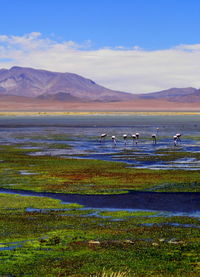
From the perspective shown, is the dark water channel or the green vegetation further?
the green vegetation

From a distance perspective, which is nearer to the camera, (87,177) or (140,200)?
(140,200)

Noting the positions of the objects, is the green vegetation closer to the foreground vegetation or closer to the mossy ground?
the mossy ground

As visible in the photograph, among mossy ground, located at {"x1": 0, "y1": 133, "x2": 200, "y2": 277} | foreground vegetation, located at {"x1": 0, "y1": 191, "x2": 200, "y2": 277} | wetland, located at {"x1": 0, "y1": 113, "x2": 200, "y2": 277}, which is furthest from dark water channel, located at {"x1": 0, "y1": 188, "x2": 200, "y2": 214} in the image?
foreground vegetation, located at {"x1": 0, "y1": 191, "x2": 200, "y2": 277}

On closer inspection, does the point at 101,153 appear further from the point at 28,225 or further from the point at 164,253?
the point at 164,253

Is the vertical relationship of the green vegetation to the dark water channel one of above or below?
above

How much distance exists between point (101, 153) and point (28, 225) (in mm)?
30994

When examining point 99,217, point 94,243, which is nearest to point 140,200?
point 99,217

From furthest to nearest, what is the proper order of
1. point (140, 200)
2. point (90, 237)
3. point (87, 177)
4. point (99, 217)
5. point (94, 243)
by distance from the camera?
point (87, 177), point (140, 200), point (99, 217), point (90, 237), point (94, 243)

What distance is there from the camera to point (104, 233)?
19.4 meters

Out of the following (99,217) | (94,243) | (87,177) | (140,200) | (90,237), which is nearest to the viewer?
(94,243)

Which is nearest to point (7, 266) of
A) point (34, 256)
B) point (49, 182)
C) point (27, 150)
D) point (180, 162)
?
point (34, 256)

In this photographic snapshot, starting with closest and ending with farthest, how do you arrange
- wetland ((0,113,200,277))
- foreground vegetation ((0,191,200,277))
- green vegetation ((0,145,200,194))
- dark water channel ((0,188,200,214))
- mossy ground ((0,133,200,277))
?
foreground vegetation ((0,191,200,277)), mossy ground ((0,133,200,277)), wetland ((0,113,200,277)), dark water channel ((0,188,200,214)), green vegetation ((0,145,200,194))

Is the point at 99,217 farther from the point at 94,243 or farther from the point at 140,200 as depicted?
the point at 140,200

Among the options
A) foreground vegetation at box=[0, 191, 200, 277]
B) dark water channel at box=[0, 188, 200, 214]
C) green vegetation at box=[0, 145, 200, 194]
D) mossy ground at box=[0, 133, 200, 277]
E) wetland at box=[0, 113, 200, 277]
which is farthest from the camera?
green vegetation at box=[0, 145, 200, 194]
